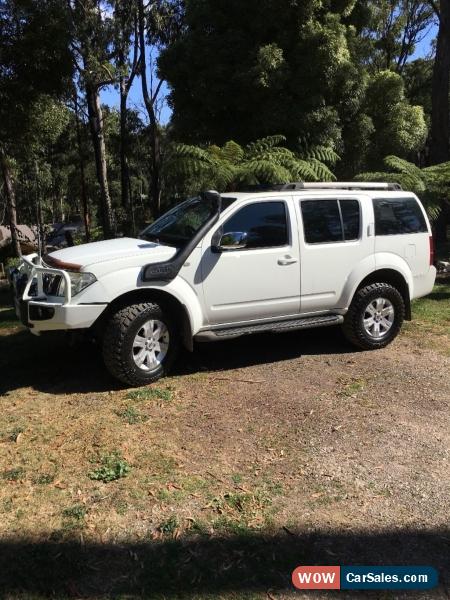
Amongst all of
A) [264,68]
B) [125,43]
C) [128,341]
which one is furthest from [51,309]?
[125,43]

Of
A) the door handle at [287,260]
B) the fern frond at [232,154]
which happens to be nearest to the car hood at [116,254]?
the door handle at [287,260]

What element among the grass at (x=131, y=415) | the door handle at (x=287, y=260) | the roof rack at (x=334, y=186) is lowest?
the grass at (x=131, y=415)

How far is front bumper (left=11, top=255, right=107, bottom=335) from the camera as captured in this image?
4.54m

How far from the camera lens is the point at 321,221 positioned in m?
5.64

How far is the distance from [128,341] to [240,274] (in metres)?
1.25

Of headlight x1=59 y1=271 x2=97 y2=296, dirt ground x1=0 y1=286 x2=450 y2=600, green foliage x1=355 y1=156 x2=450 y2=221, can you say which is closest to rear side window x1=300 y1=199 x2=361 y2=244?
dirt ground x1=0 y1=286 x2=450 y2=600

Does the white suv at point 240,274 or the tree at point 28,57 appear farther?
the tree at point 28,57

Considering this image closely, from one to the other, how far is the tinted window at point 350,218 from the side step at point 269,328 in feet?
2.91

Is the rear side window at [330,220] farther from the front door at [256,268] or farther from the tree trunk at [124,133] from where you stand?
the tree trunk at [124,133]

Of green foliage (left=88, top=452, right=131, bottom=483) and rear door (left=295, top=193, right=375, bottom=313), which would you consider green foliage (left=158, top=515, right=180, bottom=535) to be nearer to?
green foliage (left=88, top=452, right=131, bottom=483)

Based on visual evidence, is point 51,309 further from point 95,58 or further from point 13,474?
point 95,58

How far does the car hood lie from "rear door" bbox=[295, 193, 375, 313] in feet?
4.71

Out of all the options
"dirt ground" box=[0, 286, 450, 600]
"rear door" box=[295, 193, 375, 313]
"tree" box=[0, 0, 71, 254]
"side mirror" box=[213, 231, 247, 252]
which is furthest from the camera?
"tree" box=[0, 0, 71, 254]

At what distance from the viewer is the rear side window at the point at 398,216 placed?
595 centimetres
